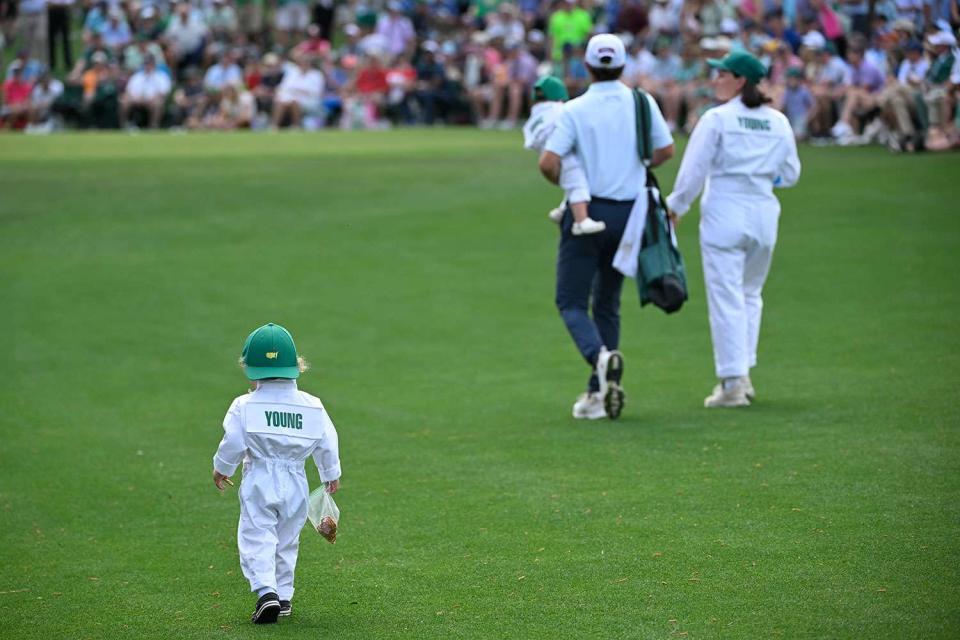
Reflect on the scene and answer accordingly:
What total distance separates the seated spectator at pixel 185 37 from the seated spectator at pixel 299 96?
4.60 m

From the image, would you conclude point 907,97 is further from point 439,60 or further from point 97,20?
point 97,20

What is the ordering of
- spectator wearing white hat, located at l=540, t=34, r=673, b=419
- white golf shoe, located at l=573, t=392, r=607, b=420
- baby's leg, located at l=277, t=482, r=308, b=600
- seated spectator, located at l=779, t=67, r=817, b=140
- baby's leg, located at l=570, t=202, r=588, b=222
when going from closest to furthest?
baby's leg, located at l=277, t=482, r=308, b=600, baby's leg, located at l=570, t=202, r=588, b=222, spectator wearing white hat, located at l=540, t=34, r=673, b=419, white golf shoe, located at l=573, t=392, r=607, b=420, seated spectator, located at l=779, t=67, r=817, b=140

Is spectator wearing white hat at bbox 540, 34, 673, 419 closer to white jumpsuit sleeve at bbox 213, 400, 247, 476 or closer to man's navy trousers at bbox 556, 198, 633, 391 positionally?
man's navy trousers at bbox 556, 198, 633, 391

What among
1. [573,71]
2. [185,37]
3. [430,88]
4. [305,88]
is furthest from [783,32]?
Result: [185,37]

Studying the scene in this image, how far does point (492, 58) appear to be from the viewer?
3272 cm

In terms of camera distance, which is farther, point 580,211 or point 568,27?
point 568,27

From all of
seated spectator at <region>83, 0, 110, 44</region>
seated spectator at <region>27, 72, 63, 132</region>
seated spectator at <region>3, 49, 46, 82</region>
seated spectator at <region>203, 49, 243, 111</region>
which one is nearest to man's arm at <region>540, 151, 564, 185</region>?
seated spectator at <region>203, 49, 243, 111</region>

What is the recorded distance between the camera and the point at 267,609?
19.0 ft

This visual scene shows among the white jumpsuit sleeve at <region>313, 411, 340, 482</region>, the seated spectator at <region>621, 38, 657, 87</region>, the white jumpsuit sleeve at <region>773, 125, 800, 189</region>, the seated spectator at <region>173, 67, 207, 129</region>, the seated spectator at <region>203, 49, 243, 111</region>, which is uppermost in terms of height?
the white jumpsuit sleeve at <region>773, 125, 800, 189</region>

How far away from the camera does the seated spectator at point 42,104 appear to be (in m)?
32.9

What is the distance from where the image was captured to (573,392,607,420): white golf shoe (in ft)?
32.5

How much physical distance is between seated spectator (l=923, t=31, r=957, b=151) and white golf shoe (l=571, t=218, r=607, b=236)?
13334 mm

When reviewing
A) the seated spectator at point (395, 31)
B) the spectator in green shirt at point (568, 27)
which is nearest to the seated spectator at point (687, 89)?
the spectator in green shirt at point (568, 27)

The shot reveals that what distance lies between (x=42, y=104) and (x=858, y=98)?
1826cm
